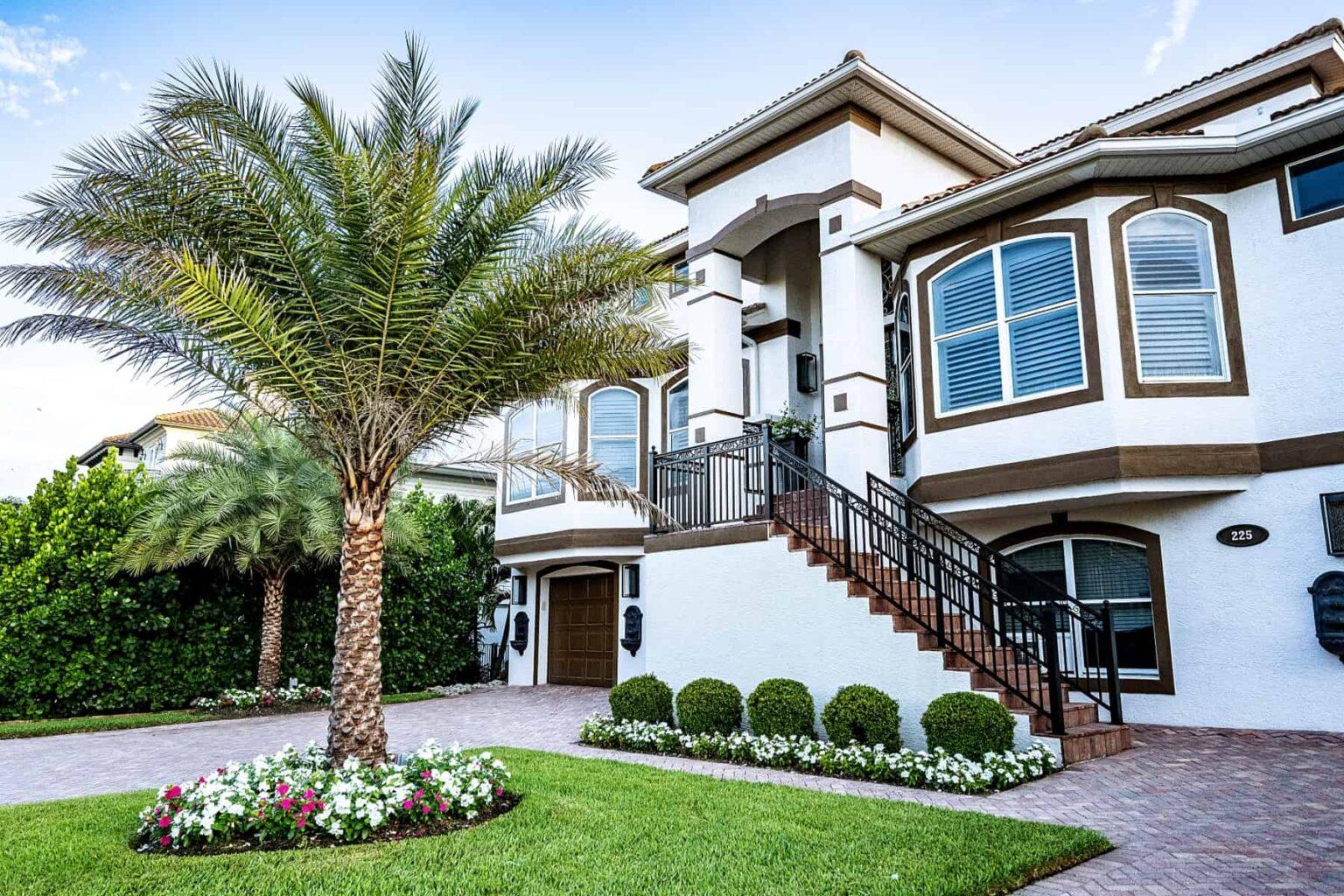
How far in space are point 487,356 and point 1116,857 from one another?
569 cm

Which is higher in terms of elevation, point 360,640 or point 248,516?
point 248,516

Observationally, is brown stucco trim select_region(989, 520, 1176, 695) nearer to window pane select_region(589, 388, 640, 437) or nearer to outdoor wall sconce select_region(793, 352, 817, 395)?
outdoor wall sconce select_region(793, 352, 817, 395)

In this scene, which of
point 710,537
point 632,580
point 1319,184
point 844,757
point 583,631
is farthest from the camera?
point 583,631

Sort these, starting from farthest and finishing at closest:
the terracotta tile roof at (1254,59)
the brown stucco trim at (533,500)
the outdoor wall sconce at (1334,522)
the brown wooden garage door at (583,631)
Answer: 1. the brown wooden garage door at (583,631)
2. the brown stucco trim at (533,500)
3. the terracotta tile roof at (1254,59)
4. the outdoor wall sconce at (1334,522)

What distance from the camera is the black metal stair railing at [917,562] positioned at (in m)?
8.16

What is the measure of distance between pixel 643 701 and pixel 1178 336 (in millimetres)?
6896

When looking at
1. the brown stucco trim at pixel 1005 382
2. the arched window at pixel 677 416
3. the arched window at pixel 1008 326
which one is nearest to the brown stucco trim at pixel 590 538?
the arched window at pixel 677 416

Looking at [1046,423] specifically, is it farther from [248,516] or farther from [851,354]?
[248,516]

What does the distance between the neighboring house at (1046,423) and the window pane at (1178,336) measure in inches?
1.0

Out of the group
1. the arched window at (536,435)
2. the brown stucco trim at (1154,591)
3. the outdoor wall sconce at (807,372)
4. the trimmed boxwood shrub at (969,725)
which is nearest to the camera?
the trimmed boxwood shrub at (969,725)

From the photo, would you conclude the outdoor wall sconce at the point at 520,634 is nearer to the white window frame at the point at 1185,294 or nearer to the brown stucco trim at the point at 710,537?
the brown stucco trim at the point at 710,537

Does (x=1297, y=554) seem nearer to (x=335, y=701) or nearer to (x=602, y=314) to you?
(x=602, y=314)

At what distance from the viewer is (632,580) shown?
15.4m

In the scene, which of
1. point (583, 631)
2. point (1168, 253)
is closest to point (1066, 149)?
point (1168, 253)
